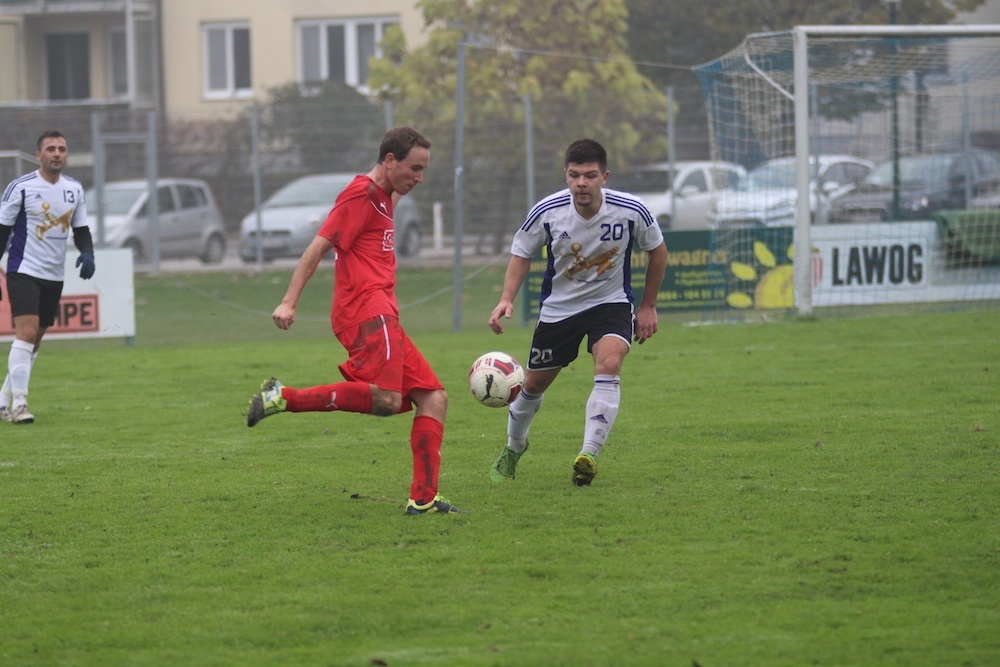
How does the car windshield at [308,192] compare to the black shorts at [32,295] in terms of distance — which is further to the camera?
the car windshield at [308,192]

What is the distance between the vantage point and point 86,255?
1015cm

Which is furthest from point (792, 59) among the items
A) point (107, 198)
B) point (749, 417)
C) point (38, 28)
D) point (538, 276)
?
point (38, 28)

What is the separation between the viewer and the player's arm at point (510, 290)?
6.73 metres

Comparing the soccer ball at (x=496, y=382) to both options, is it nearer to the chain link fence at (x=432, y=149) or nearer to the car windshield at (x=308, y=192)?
the chain link fence at (x=432, y=149)

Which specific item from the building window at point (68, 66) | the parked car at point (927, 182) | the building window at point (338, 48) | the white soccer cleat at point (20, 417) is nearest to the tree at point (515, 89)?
the parked car at point (927, 182)

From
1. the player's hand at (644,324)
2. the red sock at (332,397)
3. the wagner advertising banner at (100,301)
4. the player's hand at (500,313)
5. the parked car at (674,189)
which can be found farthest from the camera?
the parked car at (674,189)

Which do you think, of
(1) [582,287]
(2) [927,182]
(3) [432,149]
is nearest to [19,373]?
(1) [582,287]

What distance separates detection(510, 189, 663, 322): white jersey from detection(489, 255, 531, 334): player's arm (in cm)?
5

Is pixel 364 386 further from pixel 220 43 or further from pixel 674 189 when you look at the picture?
pixel 220 43

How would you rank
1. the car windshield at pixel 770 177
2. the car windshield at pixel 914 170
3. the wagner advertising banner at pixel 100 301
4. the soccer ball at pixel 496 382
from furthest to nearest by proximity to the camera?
the car windshield at pixel 914 170
the car windshield at pixel 770 177
the wagner advertising banner at pixel 100 301
the soccer ball at pixel 496 382

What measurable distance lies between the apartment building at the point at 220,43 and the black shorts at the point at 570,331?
2855 cm

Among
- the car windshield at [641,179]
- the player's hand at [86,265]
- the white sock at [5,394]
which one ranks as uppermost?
the car windshield at [641,179]

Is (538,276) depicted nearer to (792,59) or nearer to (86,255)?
(792,59)

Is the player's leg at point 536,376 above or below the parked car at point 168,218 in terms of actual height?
below
